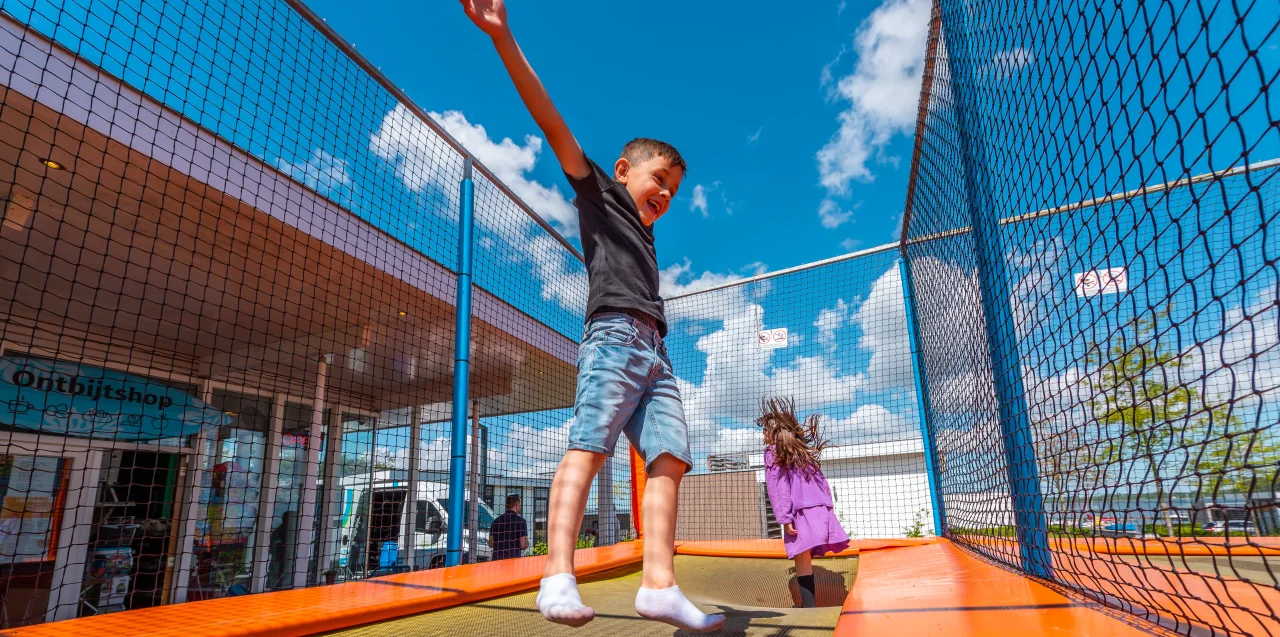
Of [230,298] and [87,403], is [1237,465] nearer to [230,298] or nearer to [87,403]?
[230,298]

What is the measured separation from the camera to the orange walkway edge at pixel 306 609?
61.4 inches

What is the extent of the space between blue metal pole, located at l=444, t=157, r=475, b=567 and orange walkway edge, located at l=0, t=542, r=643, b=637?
672 mm

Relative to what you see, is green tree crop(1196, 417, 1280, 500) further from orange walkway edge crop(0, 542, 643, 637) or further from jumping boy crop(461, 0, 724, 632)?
orange walkway edge crop(0, 542, 643, 637)

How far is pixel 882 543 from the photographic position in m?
4.09

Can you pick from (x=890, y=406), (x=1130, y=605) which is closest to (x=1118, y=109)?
(x=1130, y=605)

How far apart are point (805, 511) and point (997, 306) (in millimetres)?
1657

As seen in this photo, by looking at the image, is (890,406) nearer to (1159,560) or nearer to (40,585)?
(1159,560)

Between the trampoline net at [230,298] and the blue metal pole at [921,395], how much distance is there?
103 inches

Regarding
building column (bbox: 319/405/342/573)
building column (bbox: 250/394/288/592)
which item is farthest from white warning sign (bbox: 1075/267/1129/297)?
building column (bbox: 319/405/342/573)

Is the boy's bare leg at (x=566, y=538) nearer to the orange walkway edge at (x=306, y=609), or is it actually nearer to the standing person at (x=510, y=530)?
the orange walkway edge at (x=306, y=609)

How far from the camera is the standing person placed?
6219 mm

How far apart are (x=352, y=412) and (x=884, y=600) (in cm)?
829

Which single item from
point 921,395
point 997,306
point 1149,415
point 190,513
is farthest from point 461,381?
point 190,513

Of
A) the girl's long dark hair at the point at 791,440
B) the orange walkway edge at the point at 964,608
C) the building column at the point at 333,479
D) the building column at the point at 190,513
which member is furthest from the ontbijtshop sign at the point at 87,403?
the orange walkway edge at the point at 964,608
